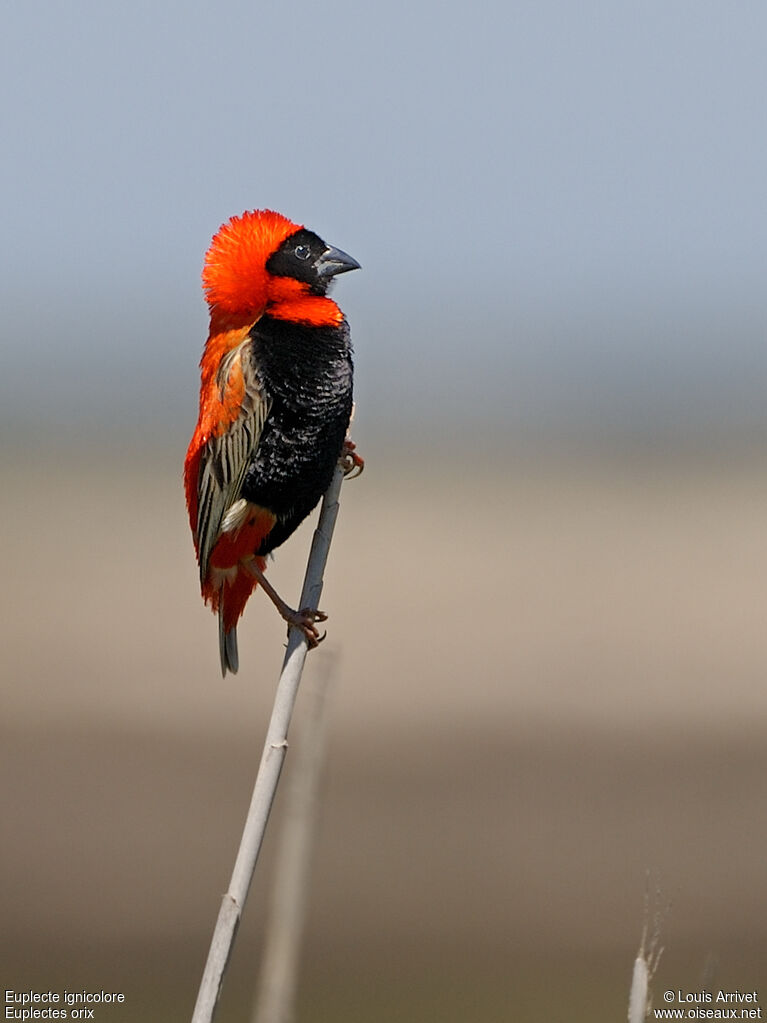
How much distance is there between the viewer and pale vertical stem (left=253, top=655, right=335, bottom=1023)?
3.59 metres

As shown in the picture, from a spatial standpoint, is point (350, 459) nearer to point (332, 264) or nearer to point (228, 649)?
point (332, 264)

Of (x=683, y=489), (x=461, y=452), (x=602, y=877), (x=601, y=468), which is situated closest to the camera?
(x=602, y=877)

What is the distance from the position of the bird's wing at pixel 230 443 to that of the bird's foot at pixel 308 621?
0.40 metres

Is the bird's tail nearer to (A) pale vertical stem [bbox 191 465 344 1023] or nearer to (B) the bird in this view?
(B) the bird

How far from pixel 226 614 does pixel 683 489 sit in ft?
94.3

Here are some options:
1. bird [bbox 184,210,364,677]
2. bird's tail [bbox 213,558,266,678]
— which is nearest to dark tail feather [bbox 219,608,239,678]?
bird's tail [bbox 213,558,266,678]

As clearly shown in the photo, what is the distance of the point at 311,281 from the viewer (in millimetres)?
5336

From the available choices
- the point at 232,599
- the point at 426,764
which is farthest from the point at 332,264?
the point at 426,764

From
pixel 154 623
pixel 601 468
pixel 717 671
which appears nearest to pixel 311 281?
pixel 717 671

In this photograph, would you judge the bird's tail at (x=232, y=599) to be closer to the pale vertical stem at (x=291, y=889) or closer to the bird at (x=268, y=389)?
the bird at (x=268, y=389)

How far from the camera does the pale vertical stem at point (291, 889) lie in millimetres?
3586

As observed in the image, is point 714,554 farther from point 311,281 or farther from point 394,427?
point 394,427

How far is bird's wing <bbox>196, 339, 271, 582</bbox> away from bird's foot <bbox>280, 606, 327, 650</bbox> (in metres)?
0.40

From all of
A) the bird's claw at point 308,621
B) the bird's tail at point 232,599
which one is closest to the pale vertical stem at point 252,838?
the bird's claw at point 308,621
